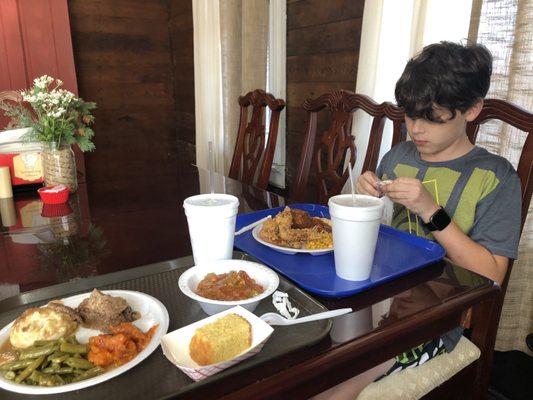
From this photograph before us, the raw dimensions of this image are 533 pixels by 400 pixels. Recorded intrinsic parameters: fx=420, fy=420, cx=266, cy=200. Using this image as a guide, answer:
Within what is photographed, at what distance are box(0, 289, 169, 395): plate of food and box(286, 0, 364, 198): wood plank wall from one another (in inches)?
66.7

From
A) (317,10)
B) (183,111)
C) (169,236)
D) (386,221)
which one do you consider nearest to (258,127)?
(317,10)

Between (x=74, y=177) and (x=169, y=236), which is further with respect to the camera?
(x=74, y=177)

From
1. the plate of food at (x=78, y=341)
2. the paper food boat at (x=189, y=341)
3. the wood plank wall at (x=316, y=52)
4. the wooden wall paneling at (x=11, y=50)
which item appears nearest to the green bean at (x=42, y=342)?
the plate of food at (x=78, y=341)

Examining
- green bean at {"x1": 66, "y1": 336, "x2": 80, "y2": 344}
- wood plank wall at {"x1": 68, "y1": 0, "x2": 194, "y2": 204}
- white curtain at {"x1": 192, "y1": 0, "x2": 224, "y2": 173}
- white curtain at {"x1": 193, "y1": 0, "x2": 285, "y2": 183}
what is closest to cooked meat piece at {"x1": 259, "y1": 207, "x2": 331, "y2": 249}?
green bean at {"x1": 66, "y1": 336, "x2": 80, "y2": 344}

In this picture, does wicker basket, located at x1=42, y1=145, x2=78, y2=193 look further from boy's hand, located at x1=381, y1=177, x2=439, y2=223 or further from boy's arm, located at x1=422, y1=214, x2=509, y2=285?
boy's arm, located at x1=422, y1=214, x2=509, y2=285

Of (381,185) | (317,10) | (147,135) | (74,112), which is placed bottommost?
(147,135)

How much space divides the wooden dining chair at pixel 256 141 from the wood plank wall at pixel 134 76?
4.68ft

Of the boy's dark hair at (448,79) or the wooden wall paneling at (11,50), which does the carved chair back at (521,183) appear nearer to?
the boy's dark hair at (448,79)

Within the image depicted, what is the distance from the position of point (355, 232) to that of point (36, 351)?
50cm

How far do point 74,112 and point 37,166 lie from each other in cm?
27

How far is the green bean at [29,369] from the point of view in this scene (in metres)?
0.51

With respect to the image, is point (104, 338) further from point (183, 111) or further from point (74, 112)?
point (183, 111)

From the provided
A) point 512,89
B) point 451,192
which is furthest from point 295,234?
point 512,89

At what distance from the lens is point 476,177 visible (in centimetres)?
107
